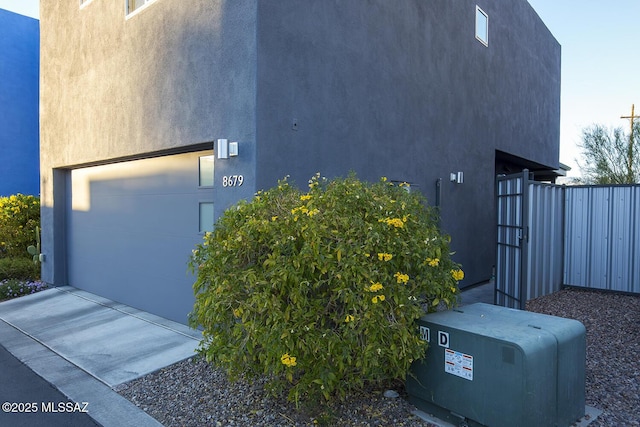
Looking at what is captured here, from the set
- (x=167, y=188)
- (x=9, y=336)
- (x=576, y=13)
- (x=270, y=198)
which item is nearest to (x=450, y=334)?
(x=270, y=198)

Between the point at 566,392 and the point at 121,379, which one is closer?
the point at 566,392

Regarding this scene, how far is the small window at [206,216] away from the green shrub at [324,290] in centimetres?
233

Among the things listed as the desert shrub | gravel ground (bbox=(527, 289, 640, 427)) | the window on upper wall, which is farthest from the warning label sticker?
the desert shrub

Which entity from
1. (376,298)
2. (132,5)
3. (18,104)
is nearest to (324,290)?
(376,298)

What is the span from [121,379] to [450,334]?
3471 millimetres

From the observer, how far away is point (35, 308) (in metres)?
8.00

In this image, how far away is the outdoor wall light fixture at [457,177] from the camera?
30.4ft

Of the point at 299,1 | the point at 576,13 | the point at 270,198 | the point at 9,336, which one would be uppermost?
the point at 576,13

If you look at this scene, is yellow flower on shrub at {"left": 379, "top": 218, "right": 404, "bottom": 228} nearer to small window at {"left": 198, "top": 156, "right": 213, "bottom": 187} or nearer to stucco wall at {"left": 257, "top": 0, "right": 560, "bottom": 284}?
stucco wall at {"left": 257, "top": 0, "right": 560, "bottom": 284}

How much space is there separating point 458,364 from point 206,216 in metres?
4.06

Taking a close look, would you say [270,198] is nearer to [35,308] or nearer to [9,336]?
[9,336]

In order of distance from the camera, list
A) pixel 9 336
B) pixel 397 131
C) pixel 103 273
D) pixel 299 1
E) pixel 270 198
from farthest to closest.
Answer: pixel 103 273 < pixel 397 131 < pixel 9 336 < pixel 299 1 < pixel 270 198

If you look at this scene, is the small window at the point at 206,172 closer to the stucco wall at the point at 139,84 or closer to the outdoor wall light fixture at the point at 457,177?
the stucco wall at the point at 139,84

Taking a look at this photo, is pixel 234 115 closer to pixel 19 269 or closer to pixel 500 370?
pixel 500 370
